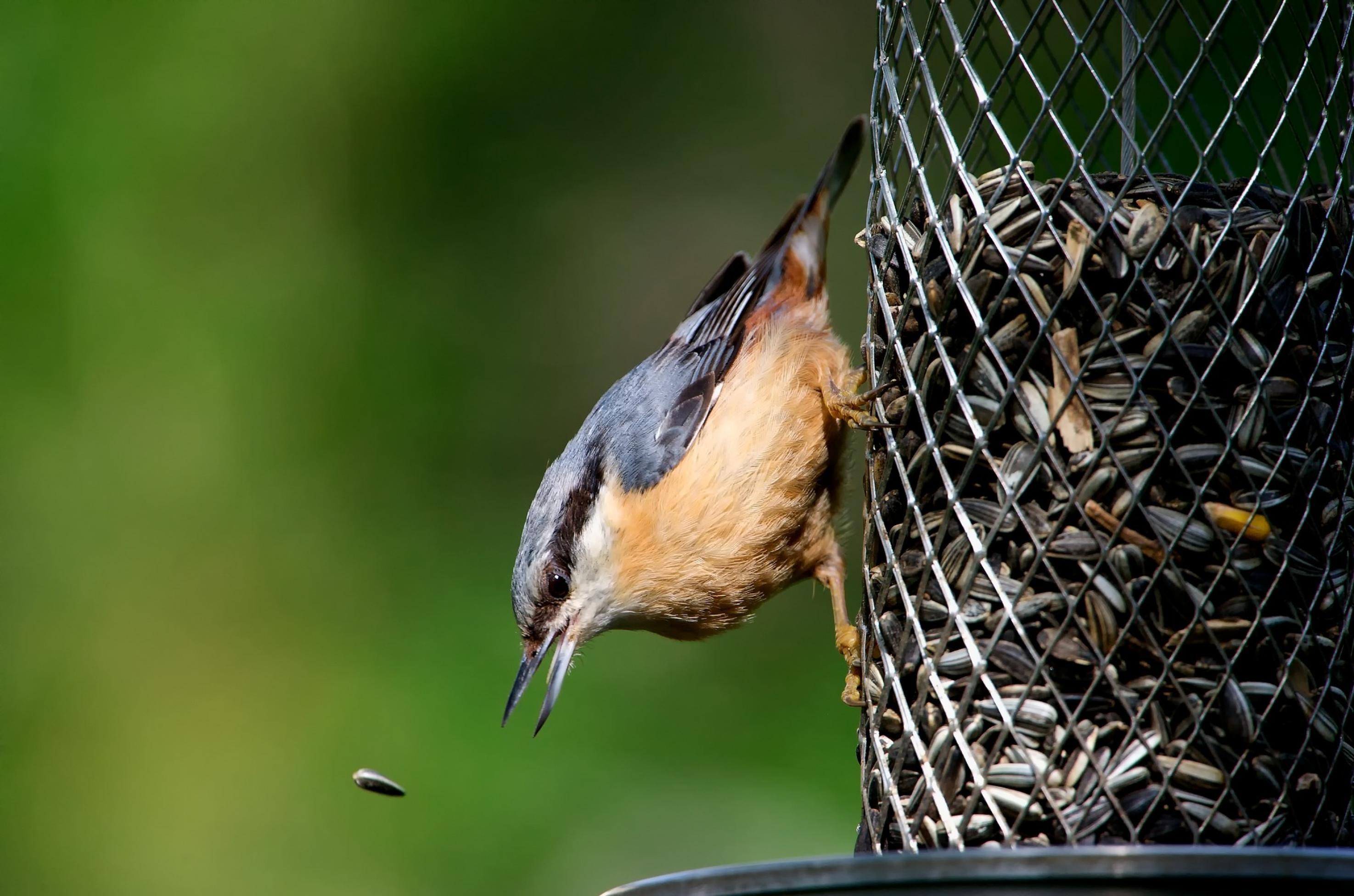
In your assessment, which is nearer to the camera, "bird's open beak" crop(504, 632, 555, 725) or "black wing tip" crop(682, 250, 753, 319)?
"bird's open beak" crop(504, 632, 555, 725)

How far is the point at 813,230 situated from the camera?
4137 millimetres

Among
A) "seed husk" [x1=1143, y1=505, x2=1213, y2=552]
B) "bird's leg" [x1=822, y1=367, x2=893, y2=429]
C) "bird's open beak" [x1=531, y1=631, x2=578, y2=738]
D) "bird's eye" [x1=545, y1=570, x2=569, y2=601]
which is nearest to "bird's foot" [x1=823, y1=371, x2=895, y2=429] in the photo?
"bird's leg" [x1=822, y1=367, x2=893, y2=429]

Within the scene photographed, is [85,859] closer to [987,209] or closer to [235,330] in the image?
[235,330]

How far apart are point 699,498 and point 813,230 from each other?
1.10 metres

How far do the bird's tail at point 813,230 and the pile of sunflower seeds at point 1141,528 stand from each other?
5.79 feet

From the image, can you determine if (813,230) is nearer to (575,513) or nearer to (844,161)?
(844,161)

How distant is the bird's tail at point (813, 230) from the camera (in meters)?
4.09

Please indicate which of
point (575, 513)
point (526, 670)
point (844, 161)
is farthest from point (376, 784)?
point (844, 161)

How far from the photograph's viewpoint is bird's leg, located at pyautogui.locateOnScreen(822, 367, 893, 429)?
2684 millimetres

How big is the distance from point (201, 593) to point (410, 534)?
0.91 meters

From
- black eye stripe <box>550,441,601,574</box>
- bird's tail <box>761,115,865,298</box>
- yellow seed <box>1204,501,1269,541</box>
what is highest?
bird's tail <box>761,115,865,298</box>

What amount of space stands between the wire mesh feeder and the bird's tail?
170 centimetres

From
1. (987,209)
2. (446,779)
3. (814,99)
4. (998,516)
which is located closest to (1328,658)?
(998,516)

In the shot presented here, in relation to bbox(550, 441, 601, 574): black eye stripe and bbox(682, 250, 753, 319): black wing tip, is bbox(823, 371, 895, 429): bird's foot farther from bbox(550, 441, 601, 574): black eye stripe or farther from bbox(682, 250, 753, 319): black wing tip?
bbox(682, 250, 753, 319): black wing tip
